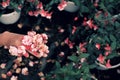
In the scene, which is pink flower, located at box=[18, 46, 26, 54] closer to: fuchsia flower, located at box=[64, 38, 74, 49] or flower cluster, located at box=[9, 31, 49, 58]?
flower cluster, located at box=[9, 31, 49, 58]

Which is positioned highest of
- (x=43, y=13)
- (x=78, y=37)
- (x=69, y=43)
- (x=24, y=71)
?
(x=43, y=13)

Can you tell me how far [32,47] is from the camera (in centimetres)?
366

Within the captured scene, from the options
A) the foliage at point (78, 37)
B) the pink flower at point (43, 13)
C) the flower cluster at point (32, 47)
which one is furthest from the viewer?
the pink flower at point (43, 13)

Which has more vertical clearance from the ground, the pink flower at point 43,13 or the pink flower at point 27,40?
the pink flower at point 43,13

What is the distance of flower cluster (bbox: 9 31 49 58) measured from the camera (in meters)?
3.69

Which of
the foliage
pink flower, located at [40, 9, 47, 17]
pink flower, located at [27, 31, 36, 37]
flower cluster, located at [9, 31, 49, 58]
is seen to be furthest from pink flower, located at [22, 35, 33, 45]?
pink flower, located at [40, 9, 47, 17]

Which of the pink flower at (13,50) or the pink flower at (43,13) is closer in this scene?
the pink flower at (13,50)

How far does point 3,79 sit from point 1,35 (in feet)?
2.22

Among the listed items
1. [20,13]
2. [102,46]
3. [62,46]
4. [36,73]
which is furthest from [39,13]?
[102,46]

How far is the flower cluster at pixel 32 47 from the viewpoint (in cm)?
369

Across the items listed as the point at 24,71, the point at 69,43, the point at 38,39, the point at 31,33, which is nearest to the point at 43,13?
the point at 31,33

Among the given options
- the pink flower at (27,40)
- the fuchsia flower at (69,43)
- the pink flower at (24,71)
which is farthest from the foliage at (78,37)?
the pink flower at (27,40)

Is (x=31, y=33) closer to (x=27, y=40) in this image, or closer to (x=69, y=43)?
(x=27, y=40)

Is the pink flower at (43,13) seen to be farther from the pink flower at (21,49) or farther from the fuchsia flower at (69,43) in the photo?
the pink flower at (21,49)
